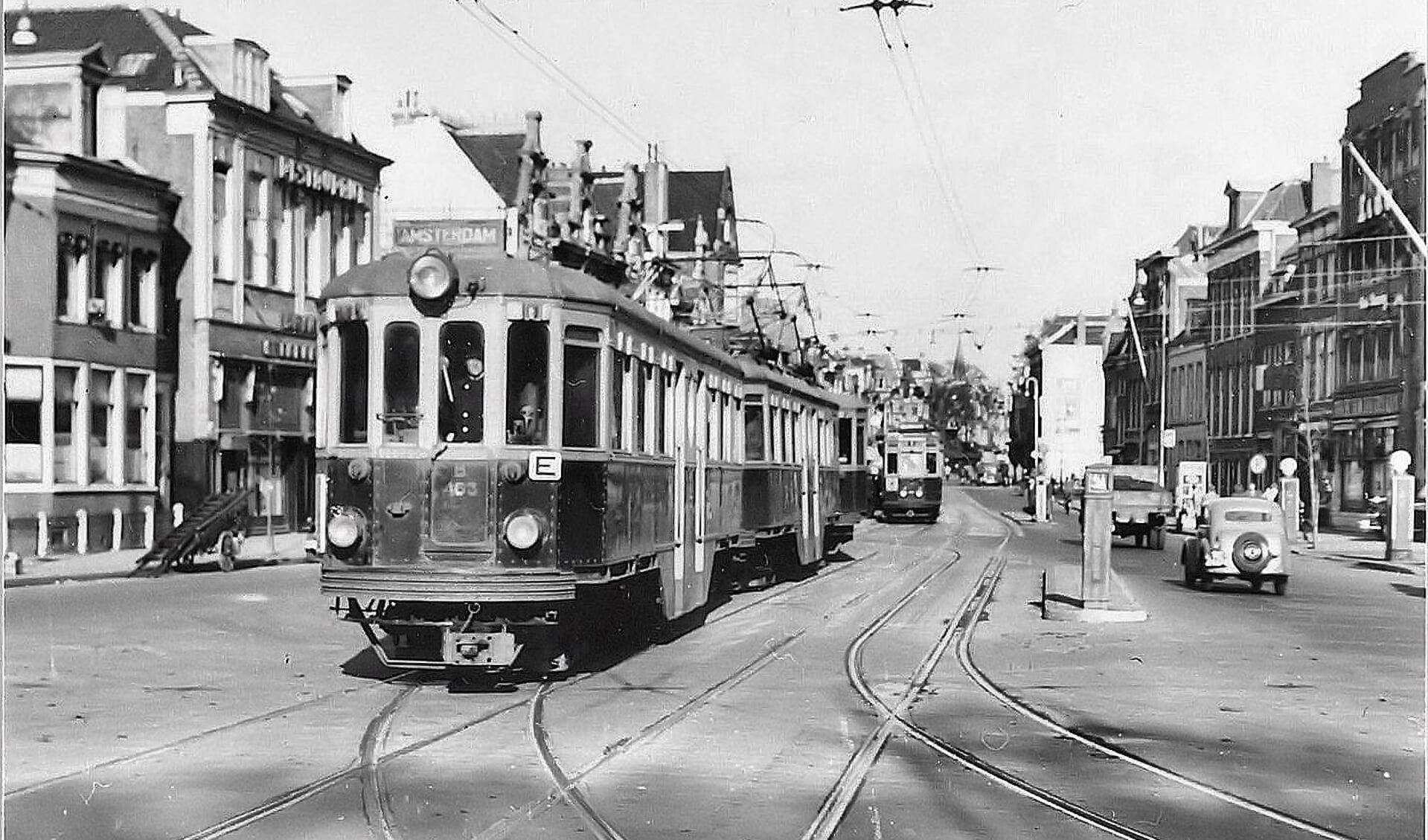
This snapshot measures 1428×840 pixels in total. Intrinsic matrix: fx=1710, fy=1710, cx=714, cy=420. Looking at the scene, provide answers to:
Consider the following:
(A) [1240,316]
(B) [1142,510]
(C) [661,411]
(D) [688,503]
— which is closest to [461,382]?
(C) [661,411]

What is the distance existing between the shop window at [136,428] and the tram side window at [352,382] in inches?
724

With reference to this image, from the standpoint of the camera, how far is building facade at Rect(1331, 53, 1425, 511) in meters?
32.1

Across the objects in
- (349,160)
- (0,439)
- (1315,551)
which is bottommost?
(1315,551)

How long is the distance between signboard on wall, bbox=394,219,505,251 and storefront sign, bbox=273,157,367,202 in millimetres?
2516

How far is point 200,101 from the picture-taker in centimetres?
3319

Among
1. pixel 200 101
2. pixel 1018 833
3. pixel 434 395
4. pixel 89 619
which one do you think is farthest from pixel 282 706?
pixel 200 101

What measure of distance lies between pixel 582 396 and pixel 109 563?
56.9 ft

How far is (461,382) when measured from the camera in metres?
12.6

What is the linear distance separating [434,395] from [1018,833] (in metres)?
6.10

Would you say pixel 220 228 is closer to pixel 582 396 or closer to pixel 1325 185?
pixel 582 396

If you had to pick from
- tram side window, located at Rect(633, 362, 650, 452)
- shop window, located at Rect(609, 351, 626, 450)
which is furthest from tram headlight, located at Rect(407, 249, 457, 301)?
tram side window, located at Rect(633, 362, 650, 452)

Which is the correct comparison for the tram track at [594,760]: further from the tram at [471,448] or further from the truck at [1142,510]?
the truck at [1142,510]

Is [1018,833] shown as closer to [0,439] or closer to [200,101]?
[0,439]

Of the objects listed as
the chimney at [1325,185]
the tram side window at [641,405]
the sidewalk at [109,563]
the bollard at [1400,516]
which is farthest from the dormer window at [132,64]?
the chimney at [1325,185]
